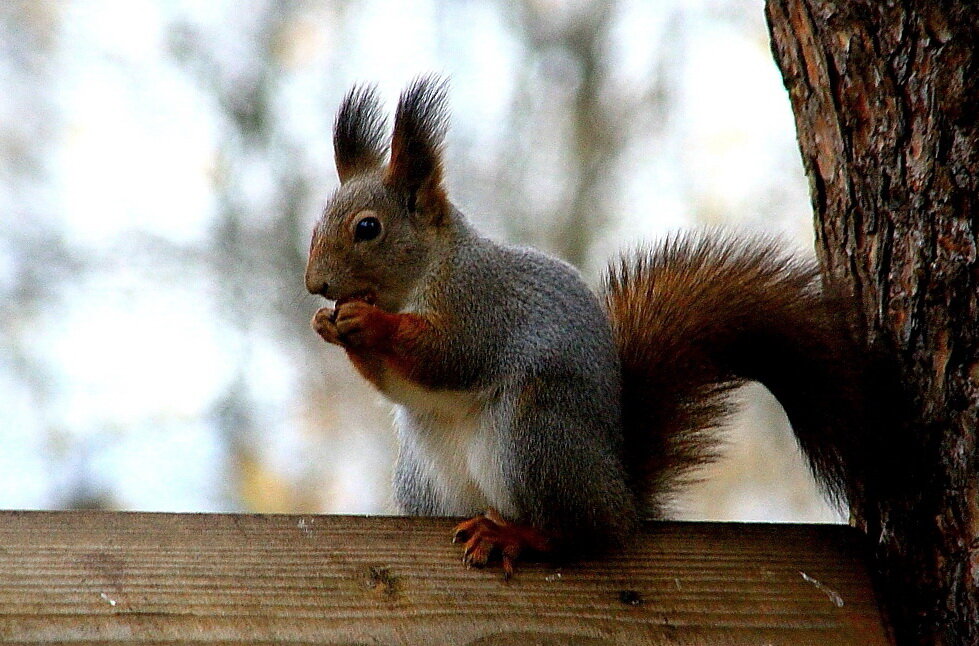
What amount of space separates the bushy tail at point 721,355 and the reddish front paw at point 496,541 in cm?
28

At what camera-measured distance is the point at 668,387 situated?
1956mm

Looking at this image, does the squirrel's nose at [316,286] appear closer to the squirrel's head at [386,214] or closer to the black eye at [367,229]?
the squirrel's head at [386,214]

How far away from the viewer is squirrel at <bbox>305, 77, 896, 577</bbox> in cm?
179

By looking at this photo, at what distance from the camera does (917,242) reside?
5.36 ft

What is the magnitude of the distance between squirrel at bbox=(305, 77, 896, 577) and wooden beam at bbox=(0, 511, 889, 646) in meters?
0.08

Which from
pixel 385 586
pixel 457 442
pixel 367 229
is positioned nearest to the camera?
Result: pixel 385 586

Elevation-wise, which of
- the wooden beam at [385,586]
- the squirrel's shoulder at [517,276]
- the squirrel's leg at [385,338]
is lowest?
the wooden beam at [385,586]

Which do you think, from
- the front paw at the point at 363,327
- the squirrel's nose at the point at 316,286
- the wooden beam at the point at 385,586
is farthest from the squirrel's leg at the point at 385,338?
the wooden beam at the point at 385,586

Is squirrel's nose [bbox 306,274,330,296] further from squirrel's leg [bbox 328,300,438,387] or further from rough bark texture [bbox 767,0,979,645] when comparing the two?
A: rough bark texture [bbox 767,0,979,645]

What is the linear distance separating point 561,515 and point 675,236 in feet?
1.90

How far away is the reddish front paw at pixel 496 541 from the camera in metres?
1.65

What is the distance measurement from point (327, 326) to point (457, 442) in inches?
11.7

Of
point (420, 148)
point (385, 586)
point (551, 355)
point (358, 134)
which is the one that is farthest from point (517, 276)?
point (385, 586)

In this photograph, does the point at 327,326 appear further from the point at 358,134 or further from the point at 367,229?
the point at 358,134
